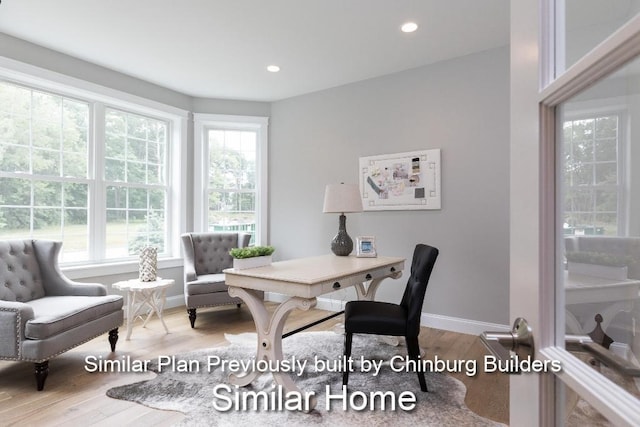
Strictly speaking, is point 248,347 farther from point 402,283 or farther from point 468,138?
point 468,138

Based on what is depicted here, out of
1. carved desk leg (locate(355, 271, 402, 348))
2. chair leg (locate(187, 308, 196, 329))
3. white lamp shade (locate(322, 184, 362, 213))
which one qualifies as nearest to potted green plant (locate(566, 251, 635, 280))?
carved desk leg (locate(355, 271, 402, 348))

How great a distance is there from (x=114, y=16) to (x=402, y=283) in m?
3.62

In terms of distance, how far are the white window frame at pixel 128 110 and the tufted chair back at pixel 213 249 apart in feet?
1.56

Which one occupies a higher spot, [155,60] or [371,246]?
[155,60]

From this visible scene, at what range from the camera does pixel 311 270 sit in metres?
2.41

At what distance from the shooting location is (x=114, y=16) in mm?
2824

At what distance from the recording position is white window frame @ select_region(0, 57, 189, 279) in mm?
3338

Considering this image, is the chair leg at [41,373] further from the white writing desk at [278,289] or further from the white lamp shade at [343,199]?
the white lamp shade at [343,199]

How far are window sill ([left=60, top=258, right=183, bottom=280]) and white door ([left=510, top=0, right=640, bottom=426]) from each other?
4.11m

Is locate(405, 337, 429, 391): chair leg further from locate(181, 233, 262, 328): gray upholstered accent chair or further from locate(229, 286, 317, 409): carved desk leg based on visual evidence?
locate(181, 233, 262, 328): gray upholstered accent chair

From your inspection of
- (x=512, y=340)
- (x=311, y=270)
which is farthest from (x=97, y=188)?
(x=512, y=340)

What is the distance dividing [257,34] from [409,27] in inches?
51.9

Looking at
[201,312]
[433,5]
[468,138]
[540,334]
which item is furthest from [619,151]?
[201,312]

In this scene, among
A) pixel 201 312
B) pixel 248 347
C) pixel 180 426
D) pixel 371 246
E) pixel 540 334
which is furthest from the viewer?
pixel 201 312
